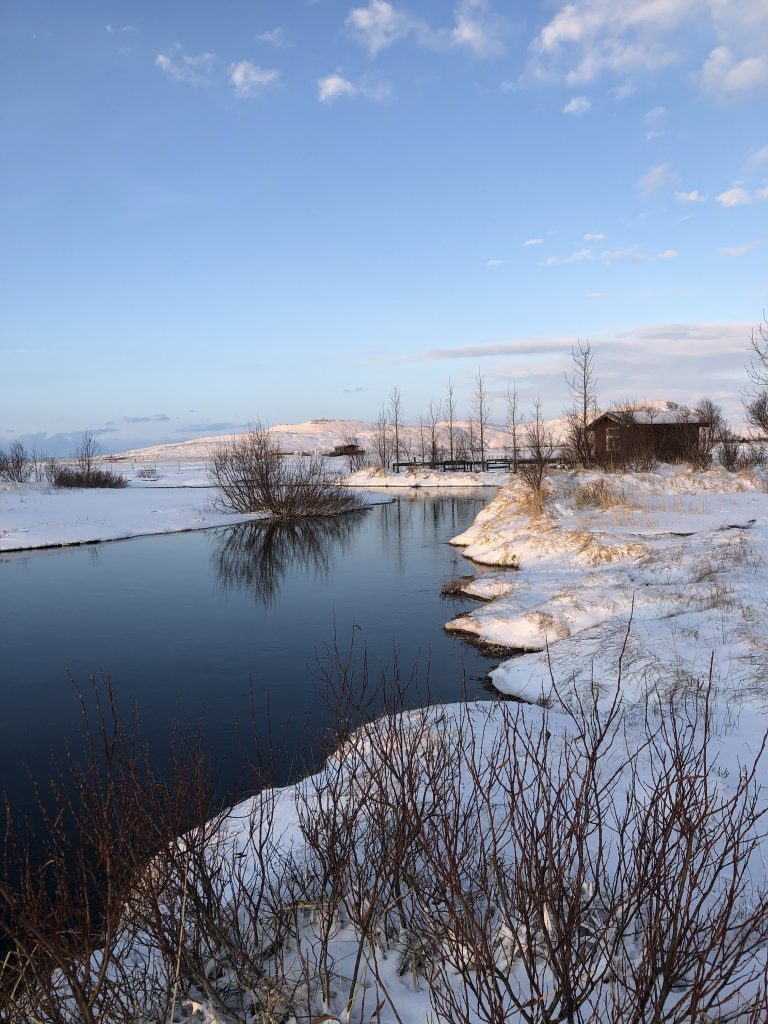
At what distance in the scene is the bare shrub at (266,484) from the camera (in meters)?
31.3

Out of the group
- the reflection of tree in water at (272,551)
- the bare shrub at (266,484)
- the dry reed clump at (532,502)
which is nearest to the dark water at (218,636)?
the reflection of tree in water at (272,551)

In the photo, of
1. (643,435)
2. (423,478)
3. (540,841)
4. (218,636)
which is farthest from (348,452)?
(540,841)

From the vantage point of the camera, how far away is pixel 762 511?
19.5 m

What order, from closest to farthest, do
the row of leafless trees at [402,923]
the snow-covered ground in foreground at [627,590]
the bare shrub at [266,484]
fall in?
the row of leafless trees at [402,923] → the snow-covered ground in foreground at [627,590] → the bare shrub at [266,484]

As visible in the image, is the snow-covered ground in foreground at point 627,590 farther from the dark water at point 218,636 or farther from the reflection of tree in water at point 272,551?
the reflection of tree in water at point 272,551

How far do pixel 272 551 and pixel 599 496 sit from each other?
1097 centimetres

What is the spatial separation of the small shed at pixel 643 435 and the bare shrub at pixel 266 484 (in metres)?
16.2

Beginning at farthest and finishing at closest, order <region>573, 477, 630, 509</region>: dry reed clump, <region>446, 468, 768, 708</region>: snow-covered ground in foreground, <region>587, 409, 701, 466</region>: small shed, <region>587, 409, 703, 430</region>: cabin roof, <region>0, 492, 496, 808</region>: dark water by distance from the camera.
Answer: <region>587, 409, 703, 430</region>: cabin roof < <region>587, 409, 701, 466</region>: small shed < <region>573, 477, 630, 509</region>: dry reed clump < <region>446, 468, 768, 708</region>: snow-covered ground in foreground < <region>0, 492, 496, 808</region>: dark water

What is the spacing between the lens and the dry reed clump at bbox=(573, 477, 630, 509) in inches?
869

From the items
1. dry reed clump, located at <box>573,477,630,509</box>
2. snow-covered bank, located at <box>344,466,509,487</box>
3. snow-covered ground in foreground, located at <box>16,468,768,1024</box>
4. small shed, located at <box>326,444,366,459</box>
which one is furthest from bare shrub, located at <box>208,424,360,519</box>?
small shed, located at <box>326,444,366,459</box>

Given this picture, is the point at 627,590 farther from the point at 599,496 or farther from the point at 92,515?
the point at 92,515

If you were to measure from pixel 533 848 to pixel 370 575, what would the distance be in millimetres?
14944

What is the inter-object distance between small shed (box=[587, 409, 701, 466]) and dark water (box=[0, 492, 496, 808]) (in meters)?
19.2

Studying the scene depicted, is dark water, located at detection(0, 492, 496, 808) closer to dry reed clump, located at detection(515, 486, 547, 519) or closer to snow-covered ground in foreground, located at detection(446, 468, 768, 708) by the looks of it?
snow-covered ground in foreground, located at detection(446, 468, 768, 708)
